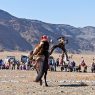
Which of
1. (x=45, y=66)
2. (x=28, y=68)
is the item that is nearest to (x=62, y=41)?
(x=45, y=66)

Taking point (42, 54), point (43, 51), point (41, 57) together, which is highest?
point (43, 51)

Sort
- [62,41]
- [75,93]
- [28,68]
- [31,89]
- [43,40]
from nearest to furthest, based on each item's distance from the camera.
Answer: [75,93]
[31,89]
[43,40]
[62,41]
[28,68]

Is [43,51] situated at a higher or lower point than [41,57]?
higher

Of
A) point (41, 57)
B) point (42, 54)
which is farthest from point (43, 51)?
point (41, 57)

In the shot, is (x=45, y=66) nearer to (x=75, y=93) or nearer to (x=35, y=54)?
(x=35, y=54)

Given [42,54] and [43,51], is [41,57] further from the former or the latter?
[43,51]

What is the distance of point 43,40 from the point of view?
67.2ft

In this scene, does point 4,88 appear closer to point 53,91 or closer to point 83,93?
point 53,91

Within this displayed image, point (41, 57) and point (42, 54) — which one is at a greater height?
point (42, 54)

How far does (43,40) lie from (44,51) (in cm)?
48

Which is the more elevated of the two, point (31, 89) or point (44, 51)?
point (44, 51)

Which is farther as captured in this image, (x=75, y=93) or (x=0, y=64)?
(x=0, y=64)

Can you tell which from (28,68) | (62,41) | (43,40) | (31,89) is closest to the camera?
(31,89)

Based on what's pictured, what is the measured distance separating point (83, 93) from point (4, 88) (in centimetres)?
308
